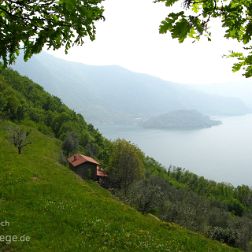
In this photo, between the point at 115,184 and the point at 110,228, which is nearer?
the point at 110,228

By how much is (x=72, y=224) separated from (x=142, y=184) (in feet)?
202

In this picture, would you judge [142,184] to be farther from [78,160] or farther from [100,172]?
[78,160]

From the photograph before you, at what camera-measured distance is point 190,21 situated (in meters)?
5.69

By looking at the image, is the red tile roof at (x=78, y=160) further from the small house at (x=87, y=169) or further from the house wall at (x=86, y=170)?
the house wall at (x=86, y=170)

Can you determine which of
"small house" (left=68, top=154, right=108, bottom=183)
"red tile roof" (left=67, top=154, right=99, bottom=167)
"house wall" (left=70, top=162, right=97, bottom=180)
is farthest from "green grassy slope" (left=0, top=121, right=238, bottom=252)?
"red tile roof" (left=67, top=154, right=99, bottom=167)

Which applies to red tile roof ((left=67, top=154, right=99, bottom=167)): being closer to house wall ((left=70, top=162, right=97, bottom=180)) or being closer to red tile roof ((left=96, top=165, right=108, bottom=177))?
house wall ((left=70, top=162, right=97, bottom=180))

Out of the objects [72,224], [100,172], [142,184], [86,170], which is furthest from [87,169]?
[72,224]

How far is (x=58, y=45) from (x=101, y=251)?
56.7ft

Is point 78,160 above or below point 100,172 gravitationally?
above

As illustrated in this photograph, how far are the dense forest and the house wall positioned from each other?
14.8 ft

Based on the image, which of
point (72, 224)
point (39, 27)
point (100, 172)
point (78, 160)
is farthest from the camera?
point (78, 160)

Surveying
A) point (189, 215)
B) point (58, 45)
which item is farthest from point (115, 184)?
point (58, 45)

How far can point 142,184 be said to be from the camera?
87.4 meters

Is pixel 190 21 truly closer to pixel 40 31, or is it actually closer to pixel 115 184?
pixel 40 31
